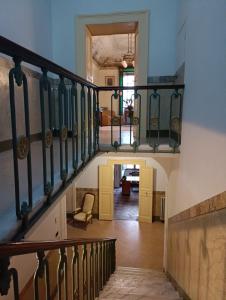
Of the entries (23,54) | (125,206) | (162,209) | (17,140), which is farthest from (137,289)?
(125,206)

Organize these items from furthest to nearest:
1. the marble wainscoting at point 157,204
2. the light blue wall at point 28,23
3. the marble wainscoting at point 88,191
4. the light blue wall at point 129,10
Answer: the marble wainscoting at point 88,191 < the marble wainscoting at point 157,204 < the light blue wall at point 129,10 < the light blue wall at point 28,23

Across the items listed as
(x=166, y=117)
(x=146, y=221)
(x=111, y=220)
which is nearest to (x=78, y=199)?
(x=111, y=220)

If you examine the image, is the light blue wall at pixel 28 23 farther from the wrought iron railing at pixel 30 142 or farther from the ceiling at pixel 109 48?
the ceiling at pixel 109 48

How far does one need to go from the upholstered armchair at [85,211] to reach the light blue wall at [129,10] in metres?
4.42

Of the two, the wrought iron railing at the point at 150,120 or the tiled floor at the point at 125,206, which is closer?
the wrought iron railing at the point at 150,120

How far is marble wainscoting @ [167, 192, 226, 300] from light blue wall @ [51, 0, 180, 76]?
2.71m

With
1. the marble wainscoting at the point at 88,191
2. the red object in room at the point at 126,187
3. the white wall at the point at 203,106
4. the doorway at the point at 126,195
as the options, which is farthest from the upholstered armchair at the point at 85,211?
the white wall at the point at 203,106

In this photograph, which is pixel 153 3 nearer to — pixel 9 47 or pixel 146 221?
pixel 9 47

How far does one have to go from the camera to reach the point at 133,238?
6613mm

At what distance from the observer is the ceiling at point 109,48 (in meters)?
7.29

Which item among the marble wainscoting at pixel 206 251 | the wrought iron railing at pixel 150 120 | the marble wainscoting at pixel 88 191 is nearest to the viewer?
the marble wainscoting at pixel 206 251

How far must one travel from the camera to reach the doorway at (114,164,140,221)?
8414 mm

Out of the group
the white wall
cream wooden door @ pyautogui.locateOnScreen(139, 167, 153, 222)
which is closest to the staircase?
the white wall

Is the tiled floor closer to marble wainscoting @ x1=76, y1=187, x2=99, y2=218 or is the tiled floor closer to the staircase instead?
marble wainscoting @ x1=76, y1=187, x2=99, y2=218
